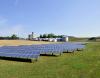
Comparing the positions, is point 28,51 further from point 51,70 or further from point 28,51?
point 51,70

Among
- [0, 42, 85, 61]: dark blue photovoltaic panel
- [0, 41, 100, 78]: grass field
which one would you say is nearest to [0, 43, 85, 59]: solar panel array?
[0, 42, 85, 61]: dark blue photovoltaic panel

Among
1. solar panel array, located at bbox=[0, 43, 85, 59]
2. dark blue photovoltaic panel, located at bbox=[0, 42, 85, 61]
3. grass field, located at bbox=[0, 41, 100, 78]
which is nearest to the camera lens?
grass field, located at bbox=[0, 41, 100, 78]

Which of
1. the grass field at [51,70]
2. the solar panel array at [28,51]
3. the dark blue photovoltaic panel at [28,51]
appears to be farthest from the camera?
the dark blue photovoltaic panel at [28,51]

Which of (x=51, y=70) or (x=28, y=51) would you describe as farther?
(x=28, y=51)

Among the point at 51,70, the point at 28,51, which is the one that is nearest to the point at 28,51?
the point at 28,51

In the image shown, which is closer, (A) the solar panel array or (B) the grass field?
(B) the grass field

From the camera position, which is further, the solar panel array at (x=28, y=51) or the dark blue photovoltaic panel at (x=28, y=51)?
the dark blue photovoltaic panel at (x=28, y=51)

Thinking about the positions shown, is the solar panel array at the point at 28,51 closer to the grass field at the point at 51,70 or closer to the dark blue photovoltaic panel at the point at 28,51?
the dark blue photovoltaic panel at the point at 28,51

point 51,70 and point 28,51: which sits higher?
point 28,51

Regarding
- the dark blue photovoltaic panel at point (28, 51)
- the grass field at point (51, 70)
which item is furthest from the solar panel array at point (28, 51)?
the grass field at point (51, 70)

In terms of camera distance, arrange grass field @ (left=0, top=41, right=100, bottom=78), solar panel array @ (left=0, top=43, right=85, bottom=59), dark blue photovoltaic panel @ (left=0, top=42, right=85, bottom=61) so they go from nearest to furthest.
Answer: grass field @ (left=0, top=41, right=100, bottom=78) < solar panel array @ (left=0, top=43, right=85, bottom=59) < dark blue photovoltaic panel @ (left=0, top=42, right=85, bottom=61)

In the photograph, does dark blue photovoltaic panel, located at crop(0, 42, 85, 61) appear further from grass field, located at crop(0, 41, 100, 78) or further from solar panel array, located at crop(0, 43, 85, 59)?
grass field, located at crop(0, 41, 100, 78)

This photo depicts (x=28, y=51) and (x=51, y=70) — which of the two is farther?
(x=28, y=51)

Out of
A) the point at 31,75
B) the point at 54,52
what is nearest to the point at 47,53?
the point at 54,52
